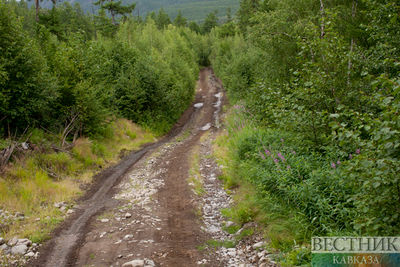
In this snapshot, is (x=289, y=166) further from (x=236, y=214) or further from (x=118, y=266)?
(x=118, y=266)

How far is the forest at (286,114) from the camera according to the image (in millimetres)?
4535

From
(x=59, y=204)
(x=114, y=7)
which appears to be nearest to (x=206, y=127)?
(x=59, y=204)

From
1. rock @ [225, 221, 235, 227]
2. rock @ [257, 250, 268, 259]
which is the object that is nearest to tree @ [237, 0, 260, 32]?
rock @ [225, 221, 235, 227]

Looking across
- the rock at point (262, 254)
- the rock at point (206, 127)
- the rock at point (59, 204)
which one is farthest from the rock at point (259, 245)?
the rock at point (206, 127)

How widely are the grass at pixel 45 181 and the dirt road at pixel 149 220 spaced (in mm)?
655

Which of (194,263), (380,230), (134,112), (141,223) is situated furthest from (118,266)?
(134,112)

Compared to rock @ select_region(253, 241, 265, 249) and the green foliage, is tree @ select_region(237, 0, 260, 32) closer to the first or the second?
the green foliage

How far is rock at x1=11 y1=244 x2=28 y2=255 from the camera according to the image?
7027 millimetres

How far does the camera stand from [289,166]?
7.29 m

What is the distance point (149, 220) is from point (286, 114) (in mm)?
5021

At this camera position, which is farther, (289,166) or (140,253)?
(289,166)

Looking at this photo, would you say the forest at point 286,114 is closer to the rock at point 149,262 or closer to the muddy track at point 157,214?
the muddy track at point 157,214

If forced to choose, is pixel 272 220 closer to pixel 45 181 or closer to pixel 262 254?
pixel 262 254

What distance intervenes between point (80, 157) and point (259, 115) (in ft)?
30.1
